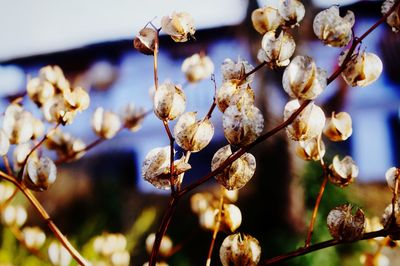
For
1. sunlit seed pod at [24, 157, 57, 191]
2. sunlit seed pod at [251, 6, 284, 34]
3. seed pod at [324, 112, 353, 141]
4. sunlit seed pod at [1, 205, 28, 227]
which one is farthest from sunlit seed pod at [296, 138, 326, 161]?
sunlit seed pod at [1, 205, 28, 227]

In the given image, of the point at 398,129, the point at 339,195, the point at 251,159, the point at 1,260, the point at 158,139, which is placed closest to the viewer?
the point at 251,159

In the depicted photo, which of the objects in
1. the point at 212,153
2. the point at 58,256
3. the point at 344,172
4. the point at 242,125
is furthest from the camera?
the point at 212,153

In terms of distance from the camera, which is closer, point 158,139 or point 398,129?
point 398,129

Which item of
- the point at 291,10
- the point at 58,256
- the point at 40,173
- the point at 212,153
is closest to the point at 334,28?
the point at 291,10

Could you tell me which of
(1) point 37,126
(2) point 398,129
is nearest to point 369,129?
(2) point 398,129

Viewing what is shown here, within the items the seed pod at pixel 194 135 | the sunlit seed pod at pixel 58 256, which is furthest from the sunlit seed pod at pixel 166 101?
the sunlit seed pod at pixel 58 256

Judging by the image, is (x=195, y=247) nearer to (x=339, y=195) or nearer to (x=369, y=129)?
(x=339, y=195)

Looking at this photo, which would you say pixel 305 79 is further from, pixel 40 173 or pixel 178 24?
pixel 40 173

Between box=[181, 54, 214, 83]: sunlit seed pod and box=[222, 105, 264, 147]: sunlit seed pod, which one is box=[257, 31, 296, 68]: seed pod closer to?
box=[222, 105, 264, 147]: sunlit seed pod
